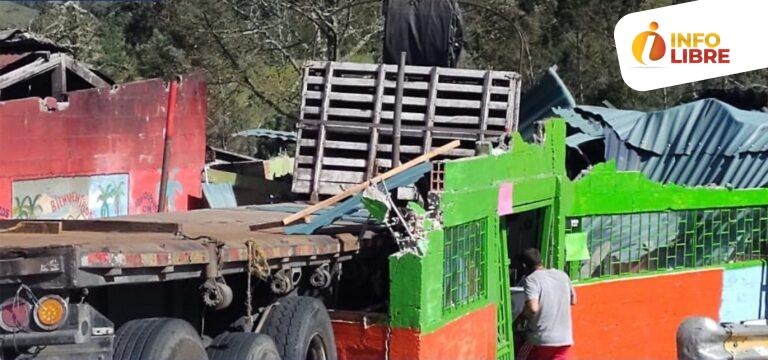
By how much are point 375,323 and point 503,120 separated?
4366 mm

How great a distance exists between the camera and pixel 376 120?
13.3 m

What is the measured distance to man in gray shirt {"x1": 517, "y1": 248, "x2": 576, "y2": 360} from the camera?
10.0 m

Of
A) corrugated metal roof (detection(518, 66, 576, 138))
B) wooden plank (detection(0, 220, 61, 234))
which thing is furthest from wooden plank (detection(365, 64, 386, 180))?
wooden plank (detection(0, 220, 61, 234))

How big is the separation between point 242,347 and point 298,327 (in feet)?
2.40

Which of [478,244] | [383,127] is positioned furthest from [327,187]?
[478,244]

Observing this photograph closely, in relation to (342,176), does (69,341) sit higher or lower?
lower

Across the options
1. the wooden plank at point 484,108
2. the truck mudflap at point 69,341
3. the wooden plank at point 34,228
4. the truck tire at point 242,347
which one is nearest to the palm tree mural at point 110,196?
the wooden plank at point 484,108

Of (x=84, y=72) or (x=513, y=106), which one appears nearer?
(x=513, y=106)

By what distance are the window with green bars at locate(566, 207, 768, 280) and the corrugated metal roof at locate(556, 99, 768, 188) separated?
1230mm

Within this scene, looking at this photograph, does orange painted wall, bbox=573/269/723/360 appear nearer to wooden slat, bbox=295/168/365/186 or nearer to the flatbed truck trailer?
wooden slat, bbox=295/168/365/186

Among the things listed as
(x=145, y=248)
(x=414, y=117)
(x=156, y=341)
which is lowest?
(x=156, y=341)

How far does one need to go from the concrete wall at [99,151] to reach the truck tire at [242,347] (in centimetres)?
693

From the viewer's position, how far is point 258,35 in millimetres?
29047

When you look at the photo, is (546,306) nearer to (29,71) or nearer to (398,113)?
(398,113)
